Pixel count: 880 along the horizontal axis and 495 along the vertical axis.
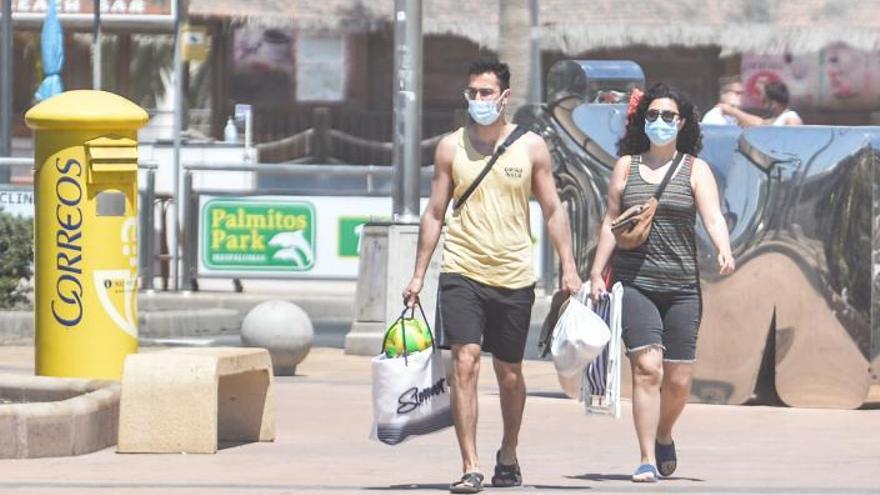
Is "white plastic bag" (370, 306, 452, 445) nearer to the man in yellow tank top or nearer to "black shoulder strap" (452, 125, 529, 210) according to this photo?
the man in yellow tank top

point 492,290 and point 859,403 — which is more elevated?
point 492,290

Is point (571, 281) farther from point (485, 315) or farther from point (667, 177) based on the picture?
point (667, 177)

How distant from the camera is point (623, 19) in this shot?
31.9 metres

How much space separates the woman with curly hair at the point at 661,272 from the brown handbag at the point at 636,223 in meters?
0.03

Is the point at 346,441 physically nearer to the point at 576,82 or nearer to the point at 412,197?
the point at 576,82

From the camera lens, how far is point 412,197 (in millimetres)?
16938

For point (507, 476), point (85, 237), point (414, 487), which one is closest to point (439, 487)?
point (414, 487)

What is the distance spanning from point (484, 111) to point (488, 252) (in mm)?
587

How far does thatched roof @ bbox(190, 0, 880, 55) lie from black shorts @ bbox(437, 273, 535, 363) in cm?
2184

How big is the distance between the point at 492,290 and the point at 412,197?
7.34 m

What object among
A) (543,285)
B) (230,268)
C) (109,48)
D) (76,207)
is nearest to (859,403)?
(76,207)

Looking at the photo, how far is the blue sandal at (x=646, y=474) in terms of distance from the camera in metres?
9.84

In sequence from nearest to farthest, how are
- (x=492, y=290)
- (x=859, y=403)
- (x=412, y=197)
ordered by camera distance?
(x=492, y=290) < (x=859, y=403) < (x=412, y=197)

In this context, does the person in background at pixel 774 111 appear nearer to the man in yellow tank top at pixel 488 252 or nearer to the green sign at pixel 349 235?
the green sign at pixel 349 235
